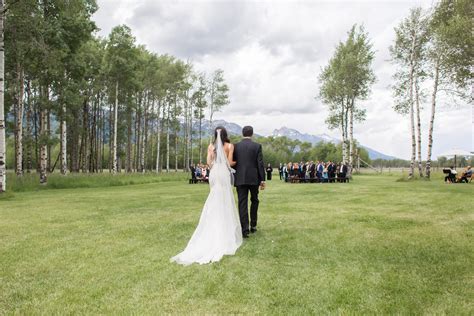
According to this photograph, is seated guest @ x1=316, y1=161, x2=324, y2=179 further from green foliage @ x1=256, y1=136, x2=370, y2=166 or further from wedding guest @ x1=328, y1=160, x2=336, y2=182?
green foliage @ x1=256, y1=136, x2=370, y2=166

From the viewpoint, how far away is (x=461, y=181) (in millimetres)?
25812

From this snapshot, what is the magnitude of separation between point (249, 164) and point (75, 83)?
1935cm

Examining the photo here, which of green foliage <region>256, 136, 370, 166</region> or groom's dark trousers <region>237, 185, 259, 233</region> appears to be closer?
groom's dark trousers <region>237, 185, 259, 233</region>

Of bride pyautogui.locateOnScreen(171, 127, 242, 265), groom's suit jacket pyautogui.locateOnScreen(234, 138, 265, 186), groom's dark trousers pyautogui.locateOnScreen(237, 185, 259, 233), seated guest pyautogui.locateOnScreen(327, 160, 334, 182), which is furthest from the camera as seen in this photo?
seated guest pyautogui.locateOnScreen(327, 160, 334, 182)

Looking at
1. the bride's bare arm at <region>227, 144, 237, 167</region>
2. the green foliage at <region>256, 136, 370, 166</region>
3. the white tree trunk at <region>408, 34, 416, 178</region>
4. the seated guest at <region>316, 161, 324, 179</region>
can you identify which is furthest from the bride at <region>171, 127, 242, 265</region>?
the green foliage at <region>256, 136, 370, 166</region>

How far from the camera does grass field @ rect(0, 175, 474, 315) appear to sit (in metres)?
3.98

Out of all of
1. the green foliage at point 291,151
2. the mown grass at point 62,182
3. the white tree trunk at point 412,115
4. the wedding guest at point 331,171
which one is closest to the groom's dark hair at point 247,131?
the mown grass at point 62,182

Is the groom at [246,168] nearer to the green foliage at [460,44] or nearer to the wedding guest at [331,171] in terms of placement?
the green foliage at [460,44]

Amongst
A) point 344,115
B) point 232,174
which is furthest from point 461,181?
point 232,174

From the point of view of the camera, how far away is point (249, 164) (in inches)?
302

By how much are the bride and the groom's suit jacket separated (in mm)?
201

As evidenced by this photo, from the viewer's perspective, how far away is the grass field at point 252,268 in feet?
13.1

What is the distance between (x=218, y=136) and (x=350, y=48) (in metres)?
34.0

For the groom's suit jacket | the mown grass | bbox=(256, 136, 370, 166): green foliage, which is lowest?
the mown grass
